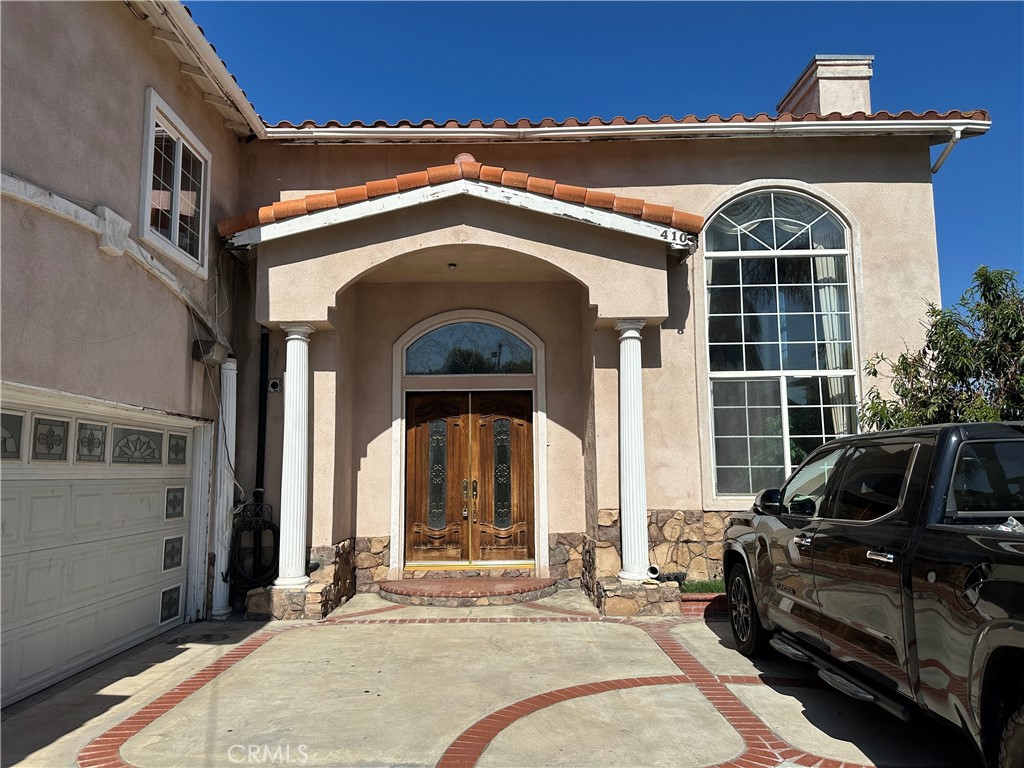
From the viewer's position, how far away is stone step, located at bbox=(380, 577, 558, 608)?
27.9ft

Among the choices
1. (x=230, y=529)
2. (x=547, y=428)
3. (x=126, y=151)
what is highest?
(x=126, y=151)

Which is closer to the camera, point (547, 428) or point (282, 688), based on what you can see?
point (282, 688)

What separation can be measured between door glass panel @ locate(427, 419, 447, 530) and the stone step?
3.14ft

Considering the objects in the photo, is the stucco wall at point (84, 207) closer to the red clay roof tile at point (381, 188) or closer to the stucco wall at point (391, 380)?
the red clay roof tile at point (381, 188)

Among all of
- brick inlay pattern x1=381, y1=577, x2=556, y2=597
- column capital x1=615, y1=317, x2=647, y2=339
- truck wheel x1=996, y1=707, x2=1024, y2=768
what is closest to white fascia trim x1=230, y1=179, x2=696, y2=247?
column capital x1=615, y1=317, x2=647, y2=339

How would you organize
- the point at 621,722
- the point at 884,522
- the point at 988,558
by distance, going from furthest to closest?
the point at 621,722 → the point at 884,522 → the point at 988,558

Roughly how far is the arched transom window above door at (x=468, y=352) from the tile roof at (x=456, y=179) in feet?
8.11

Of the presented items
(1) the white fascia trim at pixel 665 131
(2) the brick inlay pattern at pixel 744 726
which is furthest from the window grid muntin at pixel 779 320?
(2) the brick inlay pattern at pixel 744 726

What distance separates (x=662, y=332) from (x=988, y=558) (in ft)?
20.3

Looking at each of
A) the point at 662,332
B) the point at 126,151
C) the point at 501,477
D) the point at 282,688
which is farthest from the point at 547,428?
the point at 126,151

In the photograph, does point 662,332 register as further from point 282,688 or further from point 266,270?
point 282,688

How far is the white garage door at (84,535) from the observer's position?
5289 millimetres

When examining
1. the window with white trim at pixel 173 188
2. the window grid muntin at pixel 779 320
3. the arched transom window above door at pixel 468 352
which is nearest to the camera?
the window with white trim at pixel 173 188

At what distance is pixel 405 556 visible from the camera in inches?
383
